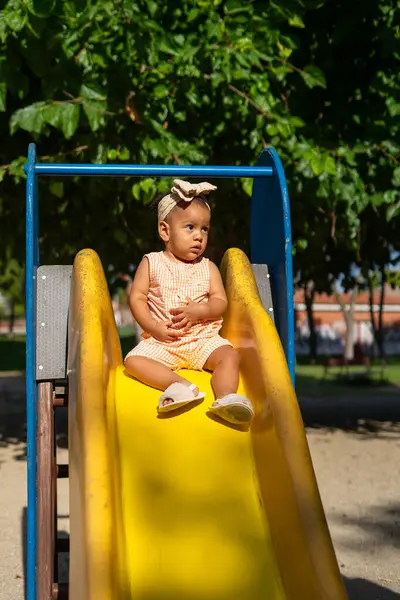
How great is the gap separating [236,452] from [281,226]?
52.8 inches

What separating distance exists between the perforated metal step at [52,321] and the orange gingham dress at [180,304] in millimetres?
392

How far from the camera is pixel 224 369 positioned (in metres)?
3.82

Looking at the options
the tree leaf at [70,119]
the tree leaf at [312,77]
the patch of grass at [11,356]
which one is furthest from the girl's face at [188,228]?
the patch of grass at [11,356]

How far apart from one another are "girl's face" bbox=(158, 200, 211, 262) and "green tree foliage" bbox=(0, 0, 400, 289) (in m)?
2.96

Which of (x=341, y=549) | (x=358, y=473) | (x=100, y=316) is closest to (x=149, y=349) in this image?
(x=100, y=316)

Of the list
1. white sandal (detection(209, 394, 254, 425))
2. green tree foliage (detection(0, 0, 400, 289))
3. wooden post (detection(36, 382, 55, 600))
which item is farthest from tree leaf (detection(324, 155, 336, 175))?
white sandal (detection(209, 394, 254, 425))

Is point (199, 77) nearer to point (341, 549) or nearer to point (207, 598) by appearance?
point (341, 549)

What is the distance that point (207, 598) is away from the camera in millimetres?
3074

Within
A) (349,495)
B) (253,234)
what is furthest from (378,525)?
(253,234)

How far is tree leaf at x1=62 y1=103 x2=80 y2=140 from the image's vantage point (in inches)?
276

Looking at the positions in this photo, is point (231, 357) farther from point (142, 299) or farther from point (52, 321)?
point (52, 321)

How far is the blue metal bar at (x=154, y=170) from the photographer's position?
14.9 feet

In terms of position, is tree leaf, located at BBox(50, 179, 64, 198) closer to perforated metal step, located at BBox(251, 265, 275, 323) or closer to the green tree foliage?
the green tree foliage

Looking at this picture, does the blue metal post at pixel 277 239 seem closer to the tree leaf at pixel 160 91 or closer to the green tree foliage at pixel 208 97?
the green tree foliage at pixel 208 97
